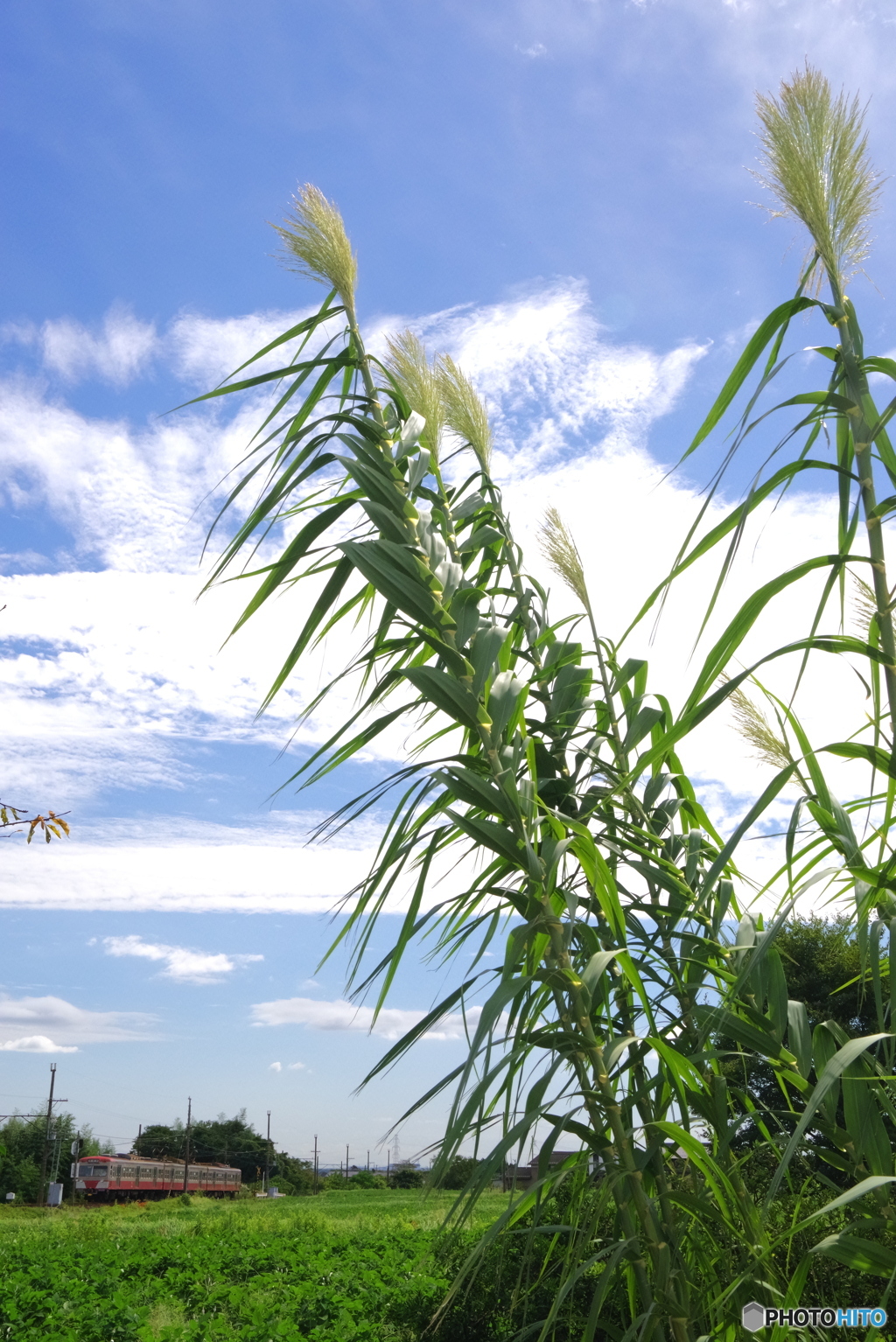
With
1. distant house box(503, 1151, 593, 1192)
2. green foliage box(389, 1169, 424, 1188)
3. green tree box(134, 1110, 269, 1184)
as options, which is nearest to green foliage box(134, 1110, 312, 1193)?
green tree box(134, 1110, 269, 1184)

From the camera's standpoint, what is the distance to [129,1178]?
111ft

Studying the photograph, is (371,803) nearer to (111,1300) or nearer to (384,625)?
(384,625)

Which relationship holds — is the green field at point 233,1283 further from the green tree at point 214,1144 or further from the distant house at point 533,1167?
the green tree at point 214,1144

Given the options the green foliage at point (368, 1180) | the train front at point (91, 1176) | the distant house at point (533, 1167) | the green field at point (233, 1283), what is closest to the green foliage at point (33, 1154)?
the train front at point (91, 1176)

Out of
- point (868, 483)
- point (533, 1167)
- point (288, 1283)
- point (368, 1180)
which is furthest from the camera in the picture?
point (368, 1180)

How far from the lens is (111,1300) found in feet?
23.0

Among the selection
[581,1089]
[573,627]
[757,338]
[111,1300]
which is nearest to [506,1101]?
[581,1089]

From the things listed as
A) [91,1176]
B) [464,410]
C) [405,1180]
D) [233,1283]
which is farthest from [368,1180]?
[464,410]

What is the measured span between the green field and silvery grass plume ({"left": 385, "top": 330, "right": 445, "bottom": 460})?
152 centimetres

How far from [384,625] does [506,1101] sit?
3.10 feet

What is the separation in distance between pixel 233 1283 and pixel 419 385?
9112 millimetres

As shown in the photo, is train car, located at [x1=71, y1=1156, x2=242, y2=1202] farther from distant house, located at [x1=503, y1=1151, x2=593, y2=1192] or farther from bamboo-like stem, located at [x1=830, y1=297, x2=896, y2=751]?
bamboo-like stem, located at [x1=830, y1=297, x2=896, y2=751]

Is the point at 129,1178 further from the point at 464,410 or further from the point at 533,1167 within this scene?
the point at 464,410

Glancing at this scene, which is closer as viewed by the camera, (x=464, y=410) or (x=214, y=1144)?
(x=464, y=410)
